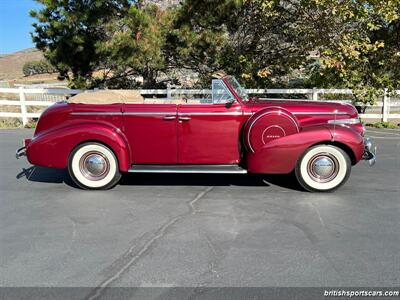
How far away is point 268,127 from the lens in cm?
550

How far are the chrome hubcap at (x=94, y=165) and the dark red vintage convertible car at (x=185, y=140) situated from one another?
14 mm

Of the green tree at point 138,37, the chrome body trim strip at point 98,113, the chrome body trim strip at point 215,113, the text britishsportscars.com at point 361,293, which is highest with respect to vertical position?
the green tree at point 138,37

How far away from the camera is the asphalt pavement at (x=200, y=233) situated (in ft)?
11.0

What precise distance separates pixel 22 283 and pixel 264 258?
199 centimetres

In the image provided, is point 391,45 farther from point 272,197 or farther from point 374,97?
point 272,197

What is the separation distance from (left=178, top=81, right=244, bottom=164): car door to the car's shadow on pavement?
0.54 meters

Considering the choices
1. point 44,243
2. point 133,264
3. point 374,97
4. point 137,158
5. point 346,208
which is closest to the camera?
point 133,264

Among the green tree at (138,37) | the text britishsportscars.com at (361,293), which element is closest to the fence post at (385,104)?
the green tree at (138,37)

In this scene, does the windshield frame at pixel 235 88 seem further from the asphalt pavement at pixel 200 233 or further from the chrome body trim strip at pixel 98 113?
the chrome body trim strip at pixel 98 113

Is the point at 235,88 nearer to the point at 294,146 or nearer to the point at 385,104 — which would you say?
the point at 294,146

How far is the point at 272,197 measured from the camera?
18.0 ft

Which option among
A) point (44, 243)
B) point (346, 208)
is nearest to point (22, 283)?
point (44, 243)

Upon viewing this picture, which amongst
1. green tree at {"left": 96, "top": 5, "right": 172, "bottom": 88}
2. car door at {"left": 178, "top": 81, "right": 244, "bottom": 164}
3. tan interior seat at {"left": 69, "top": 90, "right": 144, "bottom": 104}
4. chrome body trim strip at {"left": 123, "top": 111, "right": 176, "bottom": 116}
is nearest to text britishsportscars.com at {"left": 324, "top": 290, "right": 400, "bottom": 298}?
car door at {"left": 178, "top": 81, "right": 244, "bottom": 164}

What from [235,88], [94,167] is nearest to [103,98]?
[94,167]
